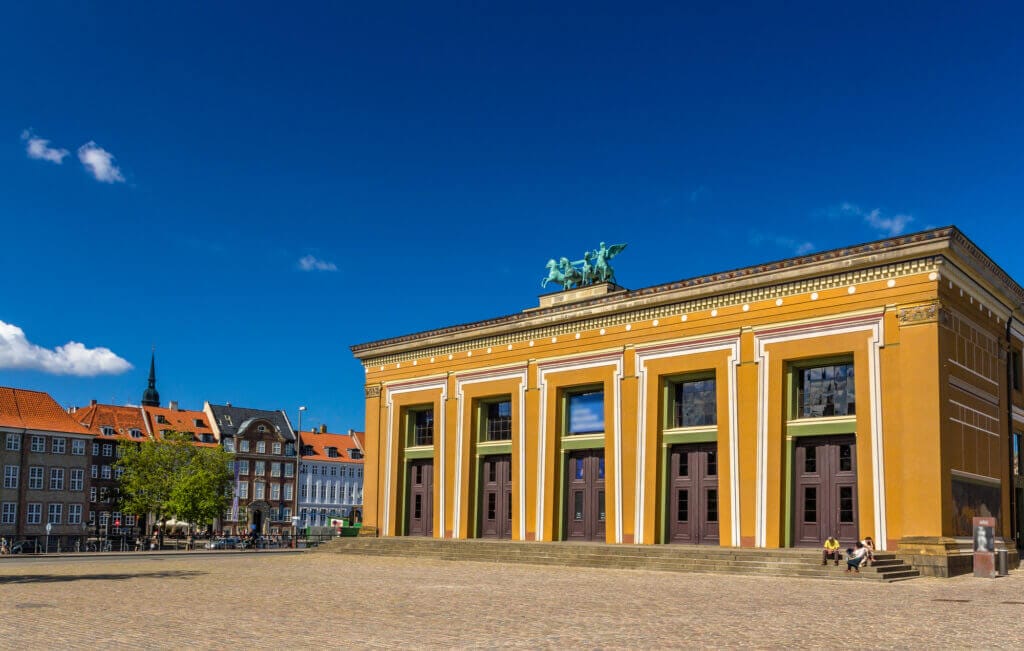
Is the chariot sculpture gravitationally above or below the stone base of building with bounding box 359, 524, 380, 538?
above

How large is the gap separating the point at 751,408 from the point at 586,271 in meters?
12.6

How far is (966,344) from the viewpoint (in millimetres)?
34062

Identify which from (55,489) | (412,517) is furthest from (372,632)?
(55,489)

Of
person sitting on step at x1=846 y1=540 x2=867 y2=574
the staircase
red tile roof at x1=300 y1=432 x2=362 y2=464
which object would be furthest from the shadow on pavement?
red tile roof at x1=300 y1=432 x2=362 y2=464

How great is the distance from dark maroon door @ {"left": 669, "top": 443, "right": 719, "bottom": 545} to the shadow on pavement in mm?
18040

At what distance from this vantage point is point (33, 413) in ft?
288

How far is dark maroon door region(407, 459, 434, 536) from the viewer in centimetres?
→ 4959

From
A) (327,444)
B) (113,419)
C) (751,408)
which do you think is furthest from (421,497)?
(327,444)

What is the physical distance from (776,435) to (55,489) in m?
74.6

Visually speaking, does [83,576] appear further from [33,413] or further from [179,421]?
[179,421]

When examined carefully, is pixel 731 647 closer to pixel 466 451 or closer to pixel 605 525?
pixel 605 525

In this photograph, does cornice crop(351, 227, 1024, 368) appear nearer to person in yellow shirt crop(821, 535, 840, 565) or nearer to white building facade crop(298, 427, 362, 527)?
person in yellow shirt crop(821, 535, 840, 565)

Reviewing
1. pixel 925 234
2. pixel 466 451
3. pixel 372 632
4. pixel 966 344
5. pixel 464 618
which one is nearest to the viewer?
pixel 372 632

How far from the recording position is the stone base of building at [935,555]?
29.7m
